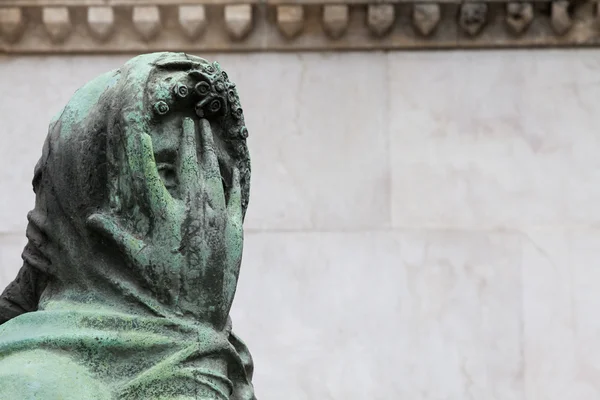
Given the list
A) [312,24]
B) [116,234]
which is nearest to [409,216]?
[312,24]

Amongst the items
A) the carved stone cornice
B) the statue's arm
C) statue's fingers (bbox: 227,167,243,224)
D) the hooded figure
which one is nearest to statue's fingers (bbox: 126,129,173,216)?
the hooded figure

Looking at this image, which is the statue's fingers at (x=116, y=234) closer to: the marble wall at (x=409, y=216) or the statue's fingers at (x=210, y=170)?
the statue's fingers at (x=210, y=170)

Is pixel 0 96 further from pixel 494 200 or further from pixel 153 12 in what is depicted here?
pixel 494 200

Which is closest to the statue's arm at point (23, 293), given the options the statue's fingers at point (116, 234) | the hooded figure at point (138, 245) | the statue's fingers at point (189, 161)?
the hooded figure at point (138, 245)

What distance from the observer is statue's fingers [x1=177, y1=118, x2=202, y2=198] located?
3.45 m

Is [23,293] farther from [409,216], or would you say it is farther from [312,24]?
[312,24]

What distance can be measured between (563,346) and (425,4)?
4.33 feet

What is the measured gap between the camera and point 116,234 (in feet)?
11.2

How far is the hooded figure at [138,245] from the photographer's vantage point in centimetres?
331

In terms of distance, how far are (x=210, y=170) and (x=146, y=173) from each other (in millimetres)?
123

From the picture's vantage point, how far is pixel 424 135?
730cm

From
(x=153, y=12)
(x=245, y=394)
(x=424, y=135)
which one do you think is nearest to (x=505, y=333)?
(x=424, y=135)

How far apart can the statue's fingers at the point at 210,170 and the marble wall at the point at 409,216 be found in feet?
11.4

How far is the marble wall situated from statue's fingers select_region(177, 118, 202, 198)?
352 centimetres
